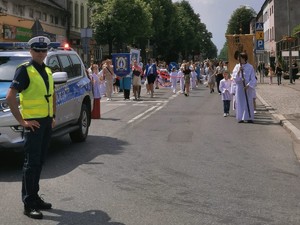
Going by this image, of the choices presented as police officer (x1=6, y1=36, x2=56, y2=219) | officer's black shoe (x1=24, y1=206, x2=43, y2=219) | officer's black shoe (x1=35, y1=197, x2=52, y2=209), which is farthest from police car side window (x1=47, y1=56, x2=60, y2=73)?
officer's black shoe (x1=24, y1=206, x2=43, y2=219)

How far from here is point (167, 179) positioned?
7336 mm

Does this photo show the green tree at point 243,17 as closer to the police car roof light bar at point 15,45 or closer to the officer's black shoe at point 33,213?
the police car roof light bar at point 15,45

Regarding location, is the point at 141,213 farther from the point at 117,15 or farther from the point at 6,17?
the point at 117,15

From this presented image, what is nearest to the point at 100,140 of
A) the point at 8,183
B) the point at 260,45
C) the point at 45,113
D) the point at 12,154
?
the point at 12,154

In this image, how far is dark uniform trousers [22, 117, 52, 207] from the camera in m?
5.58

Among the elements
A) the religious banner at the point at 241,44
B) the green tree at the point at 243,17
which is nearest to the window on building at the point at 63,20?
the religious banner at the point at 241,44

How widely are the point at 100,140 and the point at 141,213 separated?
570 cm

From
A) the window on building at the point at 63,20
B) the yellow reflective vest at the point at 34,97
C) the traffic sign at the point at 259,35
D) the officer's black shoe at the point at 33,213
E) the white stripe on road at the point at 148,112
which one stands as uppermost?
the window on building at the point at 63,20

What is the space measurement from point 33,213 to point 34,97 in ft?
3.94

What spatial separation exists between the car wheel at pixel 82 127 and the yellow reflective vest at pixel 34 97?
4876mm

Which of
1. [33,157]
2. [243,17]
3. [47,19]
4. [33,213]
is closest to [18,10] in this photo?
[47,19]

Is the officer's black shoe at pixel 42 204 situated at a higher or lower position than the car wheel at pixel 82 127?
lower

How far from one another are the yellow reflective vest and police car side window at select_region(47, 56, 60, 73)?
12.6 feet

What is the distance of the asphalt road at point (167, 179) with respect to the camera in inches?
219
